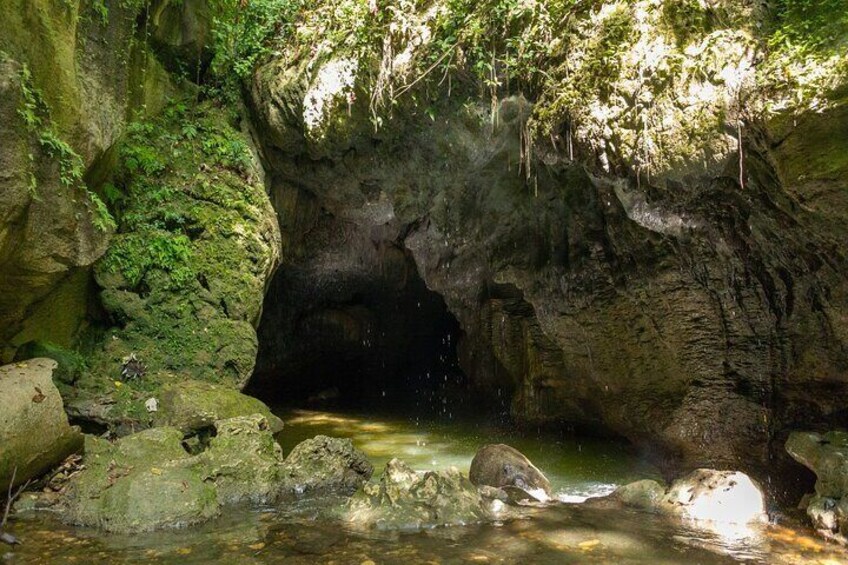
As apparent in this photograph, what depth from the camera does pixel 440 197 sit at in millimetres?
9078

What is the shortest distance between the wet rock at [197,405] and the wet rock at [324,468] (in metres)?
0.74

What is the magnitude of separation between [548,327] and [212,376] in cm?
480

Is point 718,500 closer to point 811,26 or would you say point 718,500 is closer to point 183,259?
point 811,26

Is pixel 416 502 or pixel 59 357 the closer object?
pixel 416 502

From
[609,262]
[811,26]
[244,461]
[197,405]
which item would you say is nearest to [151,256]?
[197,405]

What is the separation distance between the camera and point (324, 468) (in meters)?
6.26

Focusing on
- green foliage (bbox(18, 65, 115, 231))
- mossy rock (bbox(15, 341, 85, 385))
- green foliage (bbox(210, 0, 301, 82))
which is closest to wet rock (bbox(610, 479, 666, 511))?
mossy rock (bbox(15, 341, 85, 385))

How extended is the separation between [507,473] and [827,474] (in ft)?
9.50

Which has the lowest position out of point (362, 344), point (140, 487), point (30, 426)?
point (140, 487)

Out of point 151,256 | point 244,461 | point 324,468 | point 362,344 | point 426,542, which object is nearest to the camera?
point 426,542

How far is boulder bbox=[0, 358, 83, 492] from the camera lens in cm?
480

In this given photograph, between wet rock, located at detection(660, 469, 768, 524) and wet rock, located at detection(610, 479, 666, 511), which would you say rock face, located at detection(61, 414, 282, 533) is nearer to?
wet rock, located at detection(610, 479, 666, 511)

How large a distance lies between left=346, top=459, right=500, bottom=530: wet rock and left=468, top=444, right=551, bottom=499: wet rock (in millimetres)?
836

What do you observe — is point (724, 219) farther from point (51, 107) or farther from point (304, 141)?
point (51, 107)
